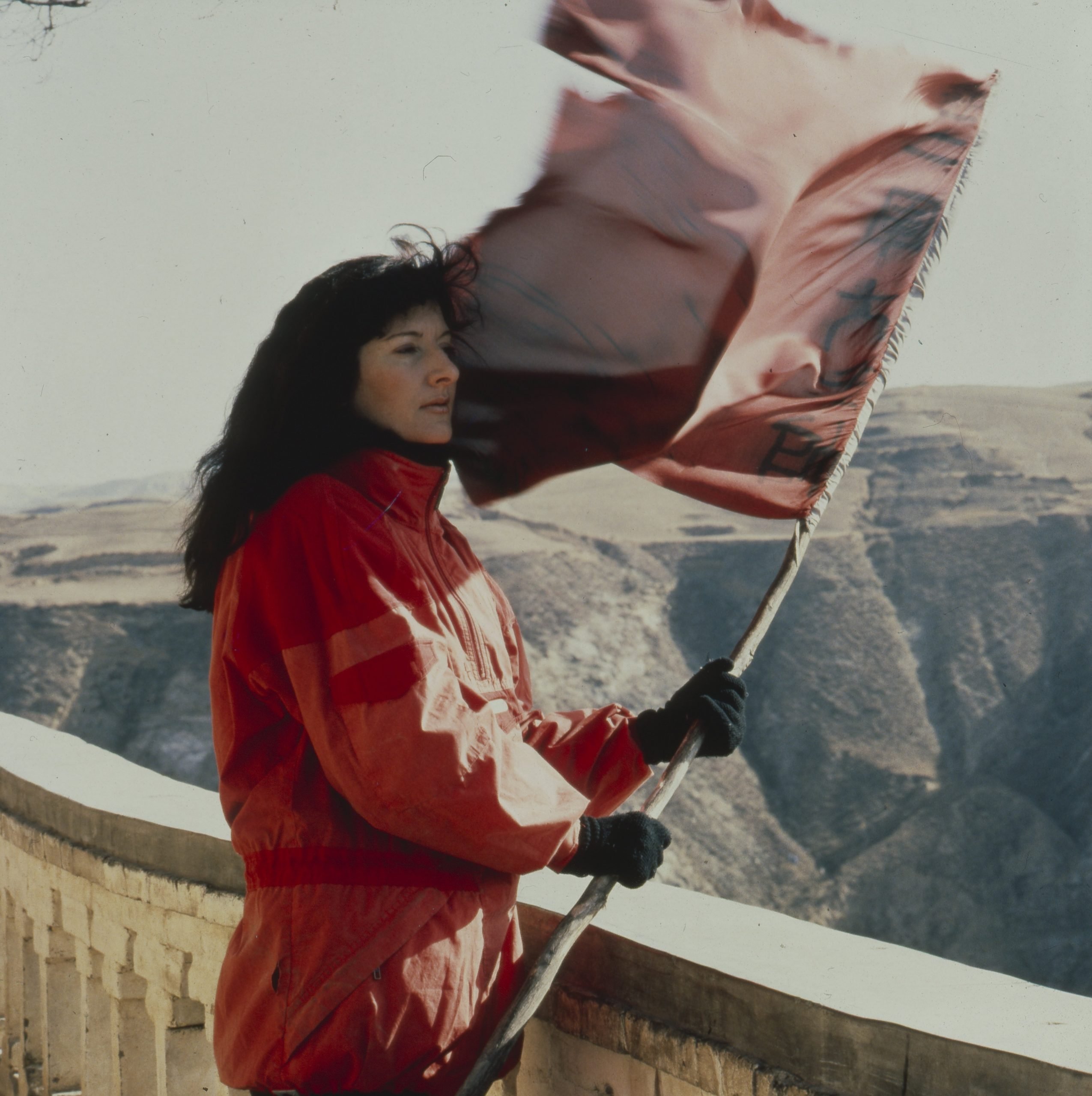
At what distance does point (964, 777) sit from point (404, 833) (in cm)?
3694

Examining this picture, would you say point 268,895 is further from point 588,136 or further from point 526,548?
point 526,548

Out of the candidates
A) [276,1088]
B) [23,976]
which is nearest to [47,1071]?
[23,976]

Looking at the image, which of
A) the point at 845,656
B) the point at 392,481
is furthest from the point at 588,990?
the point at 845,656

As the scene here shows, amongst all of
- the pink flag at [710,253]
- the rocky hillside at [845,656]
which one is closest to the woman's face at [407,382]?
the pink flag at [710,253]

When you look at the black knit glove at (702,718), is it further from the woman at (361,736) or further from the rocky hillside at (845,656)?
the rocky hillside at (845,656)

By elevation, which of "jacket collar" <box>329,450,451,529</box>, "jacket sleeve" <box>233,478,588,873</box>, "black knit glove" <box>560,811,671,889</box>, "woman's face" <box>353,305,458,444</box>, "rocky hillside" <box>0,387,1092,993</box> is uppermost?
"woman's face" <box>353,305,458,444</box>

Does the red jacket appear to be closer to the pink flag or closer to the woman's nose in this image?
the woman's nose

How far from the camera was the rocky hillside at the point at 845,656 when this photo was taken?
3294 centimetres

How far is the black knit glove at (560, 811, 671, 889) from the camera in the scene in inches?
74.4

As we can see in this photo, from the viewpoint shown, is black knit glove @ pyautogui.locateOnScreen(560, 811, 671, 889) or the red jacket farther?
black knit glove @ pyautogui.locateOnScreen(560, 811, 671, 889)

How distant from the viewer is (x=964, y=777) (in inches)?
1420

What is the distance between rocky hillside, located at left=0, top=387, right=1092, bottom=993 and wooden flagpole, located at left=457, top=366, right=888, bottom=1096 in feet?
90.2

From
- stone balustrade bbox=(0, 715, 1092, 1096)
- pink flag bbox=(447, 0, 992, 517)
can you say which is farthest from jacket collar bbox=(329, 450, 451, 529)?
stone balustrade bbox=(0, 715, 1092, 1096)

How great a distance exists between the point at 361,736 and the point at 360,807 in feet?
0.33
